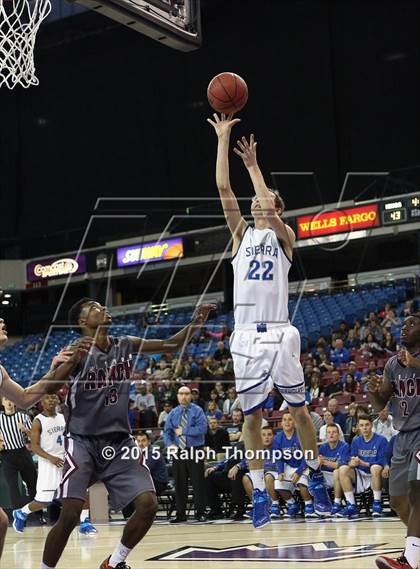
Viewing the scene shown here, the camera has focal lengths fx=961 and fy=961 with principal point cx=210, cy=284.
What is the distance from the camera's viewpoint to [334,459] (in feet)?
37.7

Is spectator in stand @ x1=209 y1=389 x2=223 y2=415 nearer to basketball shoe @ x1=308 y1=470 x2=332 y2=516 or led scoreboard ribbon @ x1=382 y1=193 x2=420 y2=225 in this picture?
led scoreboard ribbon @ x1=382 y1=193 x2=420 y2=225

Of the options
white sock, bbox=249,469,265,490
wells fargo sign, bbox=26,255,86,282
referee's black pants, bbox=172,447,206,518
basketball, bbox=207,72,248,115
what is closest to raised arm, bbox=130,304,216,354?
white sock, bbox=249,469,265,490

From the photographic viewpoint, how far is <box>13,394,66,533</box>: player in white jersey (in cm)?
1104

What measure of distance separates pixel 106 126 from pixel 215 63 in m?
3.57

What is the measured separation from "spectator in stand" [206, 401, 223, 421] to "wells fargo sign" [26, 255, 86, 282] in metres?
13.5

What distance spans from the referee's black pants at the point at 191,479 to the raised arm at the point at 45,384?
6072mm

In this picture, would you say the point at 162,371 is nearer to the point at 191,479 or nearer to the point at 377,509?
the point at 191,479

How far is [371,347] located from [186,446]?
4478mm

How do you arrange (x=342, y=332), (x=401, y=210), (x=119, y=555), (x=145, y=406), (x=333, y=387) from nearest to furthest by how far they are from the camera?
(x=119, y=555), (x=333, y=387), (x=145, y=406), (x=342, y=332), (x=401, y=210)

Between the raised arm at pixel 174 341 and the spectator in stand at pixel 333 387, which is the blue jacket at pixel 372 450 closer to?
the spectator in stand at pixel 333 387

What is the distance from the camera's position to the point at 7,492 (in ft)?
44.2

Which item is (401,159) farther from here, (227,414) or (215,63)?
(227,414)

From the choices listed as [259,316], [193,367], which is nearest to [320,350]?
[193,367]

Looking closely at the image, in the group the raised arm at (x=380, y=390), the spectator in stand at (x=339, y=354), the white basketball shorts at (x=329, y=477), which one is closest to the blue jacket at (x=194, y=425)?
the white basketball shorts at (x=329, y=477)
